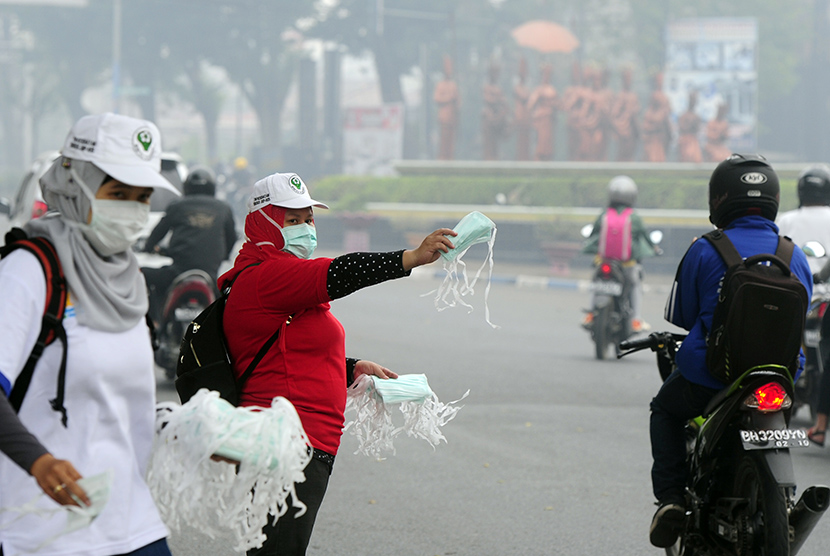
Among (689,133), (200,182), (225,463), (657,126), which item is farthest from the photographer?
(689,133)

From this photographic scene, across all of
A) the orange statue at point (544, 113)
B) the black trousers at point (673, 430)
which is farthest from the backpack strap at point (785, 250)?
the orange statue at point (544, 113)

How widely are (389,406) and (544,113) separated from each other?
32023mm

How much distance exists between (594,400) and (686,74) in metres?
32.3

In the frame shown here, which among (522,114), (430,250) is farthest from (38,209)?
(522,114)

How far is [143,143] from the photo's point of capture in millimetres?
2873

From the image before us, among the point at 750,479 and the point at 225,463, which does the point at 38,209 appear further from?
the point at 225,463

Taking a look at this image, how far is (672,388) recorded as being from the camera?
4.71m

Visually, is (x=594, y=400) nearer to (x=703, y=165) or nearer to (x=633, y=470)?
(x=633, y=470)

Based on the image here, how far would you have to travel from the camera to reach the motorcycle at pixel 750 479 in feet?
13.6

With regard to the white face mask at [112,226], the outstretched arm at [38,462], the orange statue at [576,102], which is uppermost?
the orange statue at [576,102]

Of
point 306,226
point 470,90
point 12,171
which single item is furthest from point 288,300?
point 12,171

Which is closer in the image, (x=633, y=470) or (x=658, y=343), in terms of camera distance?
(x=658, y=343)

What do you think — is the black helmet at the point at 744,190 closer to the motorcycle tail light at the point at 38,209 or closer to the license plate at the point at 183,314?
the license plate at the point at 183,314

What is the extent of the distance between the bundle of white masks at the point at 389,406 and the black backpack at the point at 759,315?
Result: 100cm
